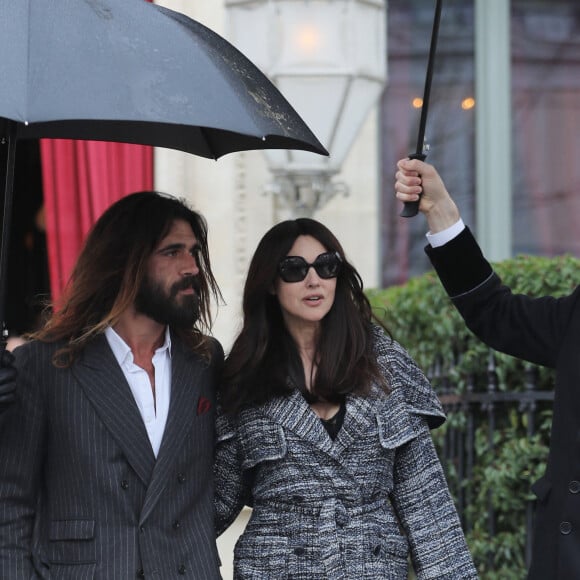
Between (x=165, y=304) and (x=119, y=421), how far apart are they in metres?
0.40

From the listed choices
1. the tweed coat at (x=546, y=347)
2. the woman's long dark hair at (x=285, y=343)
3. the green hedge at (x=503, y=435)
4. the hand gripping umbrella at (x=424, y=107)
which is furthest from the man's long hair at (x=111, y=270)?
the green hedge at (x=503, y=435)

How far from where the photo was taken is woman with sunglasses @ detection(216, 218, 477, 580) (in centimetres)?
430

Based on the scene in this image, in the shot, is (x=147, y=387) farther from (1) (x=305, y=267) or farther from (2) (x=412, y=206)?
(2) (x=412, y=206)

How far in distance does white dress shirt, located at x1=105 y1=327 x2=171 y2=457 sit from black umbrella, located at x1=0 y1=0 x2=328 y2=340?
1.57ft

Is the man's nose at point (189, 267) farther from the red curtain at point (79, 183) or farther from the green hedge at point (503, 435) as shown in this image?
the red curtain at point (79, 183)

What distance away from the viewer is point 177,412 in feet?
14.0

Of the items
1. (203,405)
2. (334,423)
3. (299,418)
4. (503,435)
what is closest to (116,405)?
(203,405)

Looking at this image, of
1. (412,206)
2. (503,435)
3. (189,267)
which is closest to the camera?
(412,206)

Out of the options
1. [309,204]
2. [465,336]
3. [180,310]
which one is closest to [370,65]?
[309,204]

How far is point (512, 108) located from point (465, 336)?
3.22 metres

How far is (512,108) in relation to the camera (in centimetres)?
923

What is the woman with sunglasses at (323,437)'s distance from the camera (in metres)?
4.30

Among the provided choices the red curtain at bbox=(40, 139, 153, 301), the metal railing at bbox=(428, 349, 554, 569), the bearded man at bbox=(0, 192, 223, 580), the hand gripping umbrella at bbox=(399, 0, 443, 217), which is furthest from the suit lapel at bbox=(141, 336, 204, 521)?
the red curtain at bbox=(40, 139, 153, 301)

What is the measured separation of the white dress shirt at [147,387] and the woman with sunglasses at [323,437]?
0.25 m
